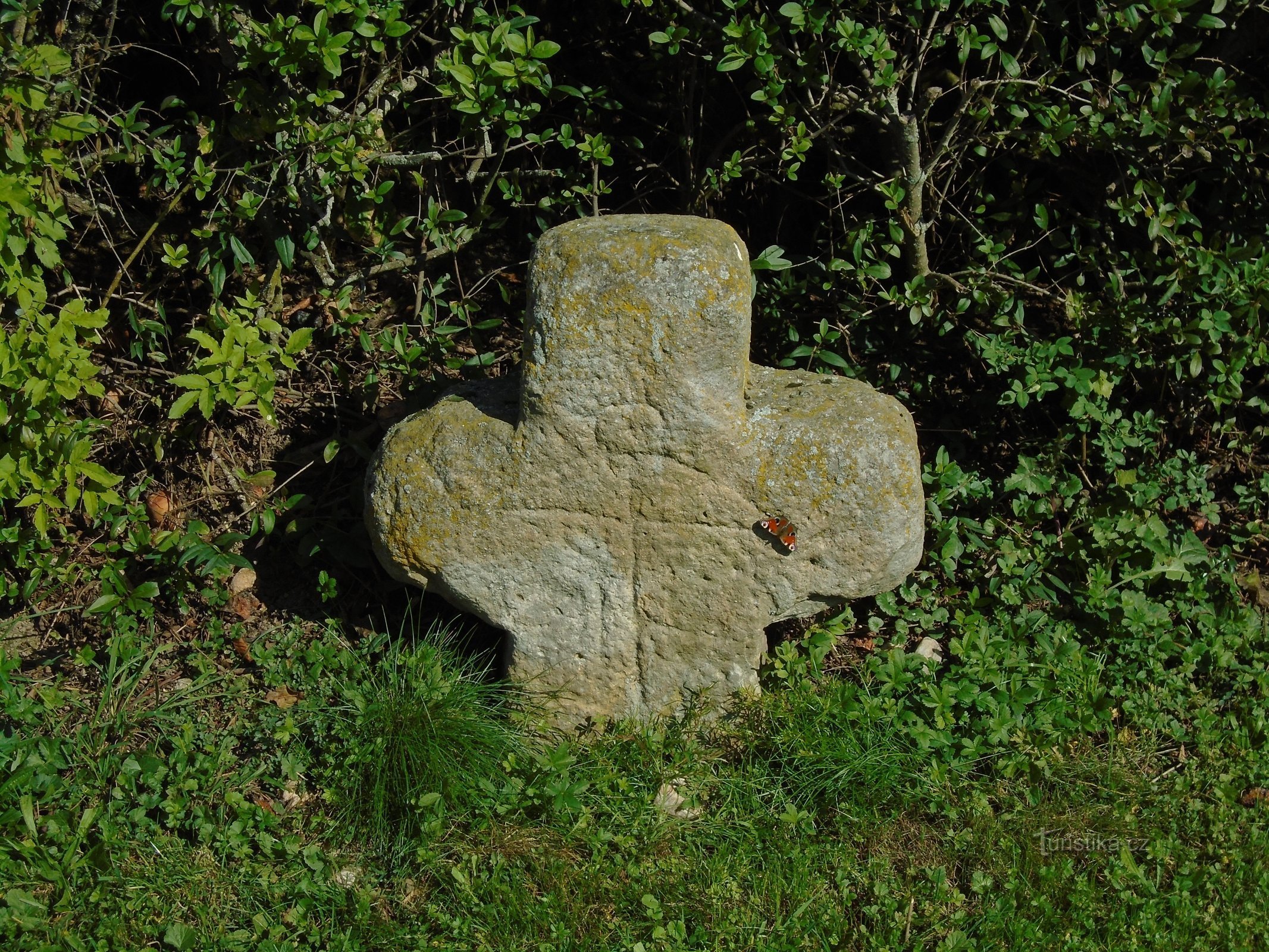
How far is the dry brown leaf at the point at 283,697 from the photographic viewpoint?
11.9 ft

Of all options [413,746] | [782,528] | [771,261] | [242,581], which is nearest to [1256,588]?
[782,528]

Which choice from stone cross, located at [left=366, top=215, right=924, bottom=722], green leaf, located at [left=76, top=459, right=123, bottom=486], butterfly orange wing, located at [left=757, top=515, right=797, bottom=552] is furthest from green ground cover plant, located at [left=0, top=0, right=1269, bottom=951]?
butterfly orange wing, located at [left=757, top=515, right=797, bottom=552]

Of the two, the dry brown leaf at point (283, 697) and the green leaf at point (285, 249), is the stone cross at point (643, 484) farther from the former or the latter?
the green leaf at point (285, 249)

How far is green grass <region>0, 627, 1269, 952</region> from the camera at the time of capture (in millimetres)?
3043

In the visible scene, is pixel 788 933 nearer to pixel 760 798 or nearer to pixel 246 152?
pixel 760 798

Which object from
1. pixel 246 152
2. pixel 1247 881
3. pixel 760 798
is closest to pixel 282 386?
pixel 246 152

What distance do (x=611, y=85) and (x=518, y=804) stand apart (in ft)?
8.70

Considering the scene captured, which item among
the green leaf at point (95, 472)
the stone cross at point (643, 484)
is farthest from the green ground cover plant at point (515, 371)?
the stone cross at point (643, 484)

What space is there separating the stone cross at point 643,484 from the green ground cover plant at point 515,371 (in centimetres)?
25

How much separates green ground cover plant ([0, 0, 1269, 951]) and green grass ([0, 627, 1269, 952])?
1cm

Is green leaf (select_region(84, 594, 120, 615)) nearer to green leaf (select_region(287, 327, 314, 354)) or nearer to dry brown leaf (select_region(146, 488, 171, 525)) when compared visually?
dry brown leaf (select_region(146, 488, 171, 525))

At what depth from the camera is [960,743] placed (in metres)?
3.50

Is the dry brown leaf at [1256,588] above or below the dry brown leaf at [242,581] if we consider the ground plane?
above

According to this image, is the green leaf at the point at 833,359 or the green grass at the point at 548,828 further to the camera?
the green leaf at the point at 833,359
